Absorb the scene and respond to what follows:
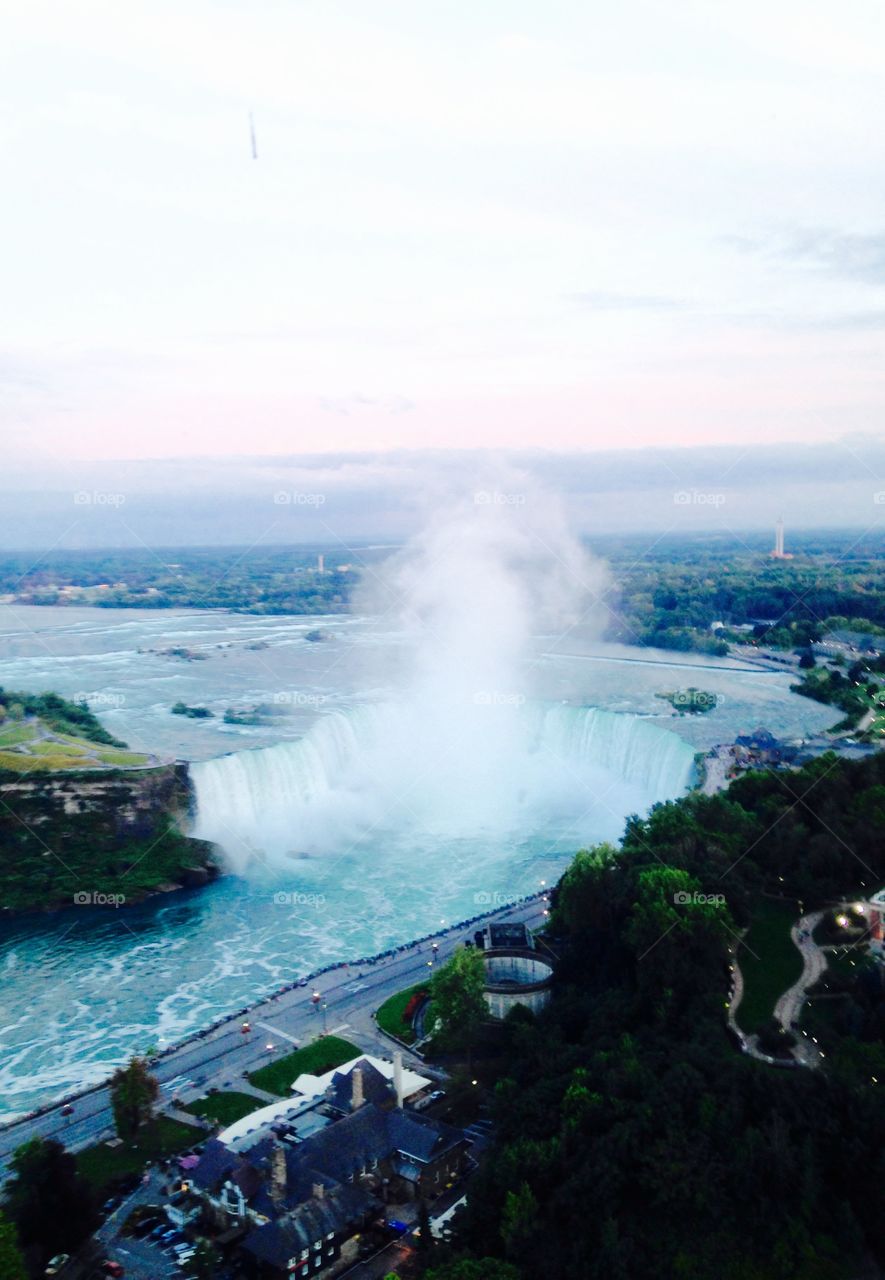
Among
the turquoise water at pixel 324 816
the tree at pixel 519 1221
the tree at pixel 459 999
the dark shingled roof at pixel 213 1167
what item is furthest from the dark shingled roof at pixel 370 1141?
the turquoise water at pixel 324 816

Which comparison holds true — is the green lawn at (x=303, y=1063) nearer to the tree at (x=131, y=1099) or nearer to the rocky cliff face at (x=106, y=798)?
the tree at (x=131, y=1099)

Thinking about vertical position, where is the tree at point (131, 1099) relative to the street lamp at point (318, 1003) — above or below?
above

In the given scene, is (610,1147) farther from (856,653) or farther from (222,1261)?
(856,653)

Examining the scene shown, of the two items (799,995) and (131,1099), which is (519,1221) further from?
(131,1099)

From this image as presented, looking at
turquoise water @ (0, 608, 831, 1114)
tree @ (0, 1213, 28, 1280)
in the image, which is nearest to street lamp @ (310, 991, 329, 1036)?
turquoise water @ (0, 608, 831, 1114)

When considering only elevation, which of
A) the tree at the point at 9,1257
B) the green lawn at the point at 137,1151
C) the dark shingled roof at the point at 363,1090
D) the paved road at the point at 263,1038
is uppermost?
the tree at the point at 9,1257

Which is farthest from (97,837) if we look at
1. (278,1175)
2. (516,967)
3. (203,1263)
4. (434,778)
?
(203,1263)

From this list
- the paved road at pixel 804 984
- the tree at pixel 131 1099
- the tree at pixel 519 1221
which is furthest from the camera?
the tree at pixel 131 1099

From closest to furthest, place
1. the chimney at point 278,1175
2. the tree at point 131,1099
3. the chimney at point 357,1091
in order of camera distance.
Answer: the chimney at point 278,1175 → the chimney at point 357,1091 → the tree at point 131,1099
